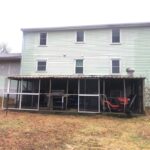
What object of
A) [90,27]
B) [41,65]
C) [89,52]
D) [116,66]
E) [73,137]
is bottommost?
[73,137]

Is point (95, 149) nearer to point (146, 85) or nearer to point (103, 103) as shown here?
point (103, 103)

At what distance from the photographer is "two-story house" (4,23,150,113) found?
19.8 m

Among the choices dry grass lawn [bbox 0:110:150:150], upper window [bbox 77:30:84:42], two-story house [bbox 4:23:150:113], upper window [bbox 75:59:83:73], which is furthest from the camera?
upper window [bbox 77:30:84:42]

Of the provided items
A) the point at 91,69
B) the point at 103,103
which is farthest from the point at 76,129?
the point at 91,69

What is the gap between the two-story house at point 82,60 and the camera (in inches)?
781

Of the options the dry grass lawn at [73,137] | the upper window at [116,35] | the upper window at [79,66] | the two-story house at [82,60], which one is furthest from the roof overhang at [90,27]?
the dry grass lawn at [73,137]

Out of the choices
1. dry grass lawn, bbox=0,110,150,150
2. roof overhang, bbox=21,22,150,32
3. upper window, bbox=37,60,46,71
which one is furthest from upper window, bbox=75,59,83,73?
dry grass lawn, bbox=0,110,150,150

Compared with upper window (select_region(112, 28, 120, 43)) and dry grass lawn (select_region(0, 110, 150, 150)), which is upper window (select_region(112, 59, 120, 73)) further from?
dry grass lawn (select_region(0, 110, 150, 150))

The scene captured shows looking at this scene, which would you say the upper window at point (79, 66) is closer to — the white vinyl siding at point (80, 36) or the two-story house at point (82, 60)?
the two-story house at point (82, 60)

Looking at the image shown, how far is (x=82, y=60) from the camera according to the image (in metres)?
21.2

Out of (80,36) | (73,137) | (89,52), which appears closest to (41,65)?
(80,36)

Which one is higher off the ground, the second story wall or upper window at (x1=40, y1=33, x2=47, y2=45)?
upper window at (x1=40, y1=33, x2=47, y2=45)

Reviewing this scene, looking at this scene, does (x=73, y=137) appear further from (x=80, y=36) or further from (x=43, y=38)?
(x=43, y=38)

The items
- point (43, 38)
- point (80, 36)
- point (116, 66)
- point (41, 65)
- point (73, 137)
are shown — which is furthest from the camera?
point (43, 38)
